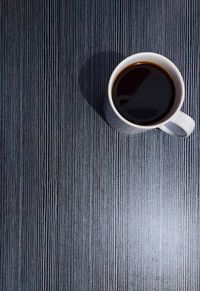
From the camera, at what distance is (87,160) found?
557 mm

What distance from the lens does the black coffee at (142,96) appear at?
1.64 ft

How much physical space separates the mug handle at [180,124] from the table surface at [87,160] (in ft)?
0.11

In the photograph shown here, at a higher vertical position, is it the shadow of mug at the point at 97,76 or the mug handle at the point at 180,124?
the shadow of mug at the point at 97,76

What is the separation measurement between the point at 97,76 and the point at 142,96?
0.08 metres

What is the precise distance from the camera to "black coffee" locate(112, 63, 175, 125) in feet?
1.64

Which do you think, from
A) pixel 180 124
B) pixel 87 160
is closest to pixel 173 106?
pixel 180 124

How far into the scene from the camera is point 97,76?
554mm

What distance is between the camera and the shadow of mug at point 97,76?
554 mm

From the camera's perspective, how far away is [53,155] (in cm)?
56

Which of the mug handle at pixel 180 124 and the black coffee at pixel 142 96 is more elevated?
the black coffee at pixel 142 96

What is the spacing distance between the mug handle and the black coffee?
0.02m

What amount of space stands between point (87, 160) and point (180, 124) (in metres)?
0.12

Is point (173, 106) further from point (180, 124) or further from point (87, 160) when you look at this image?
point (87, 160)

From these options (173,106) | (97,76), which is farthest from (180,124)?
(97,76)
